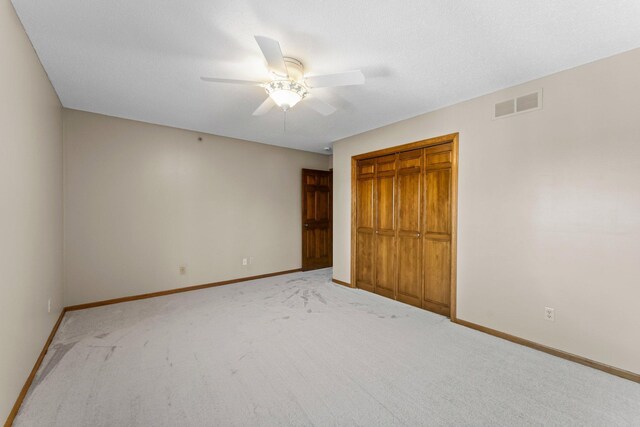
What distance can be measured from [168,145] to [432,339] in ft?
14.0

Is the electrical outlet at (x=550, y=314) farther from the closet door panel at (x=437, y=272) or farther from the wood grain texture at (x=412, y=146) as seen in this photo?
the wood grain texture at (x=412, y=146)

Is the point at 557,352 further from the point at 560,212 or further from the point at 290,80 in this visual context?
the point at 290,80

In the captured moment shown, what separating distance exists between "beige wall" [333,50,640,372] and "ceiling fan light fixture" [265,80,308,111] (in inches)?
77.5

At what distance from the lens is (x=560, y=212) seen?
8.21 ft

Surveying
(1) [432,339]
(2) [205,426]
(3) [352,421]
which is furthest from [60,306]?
(1) [432,339]

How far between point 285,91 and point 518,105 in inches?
88.7

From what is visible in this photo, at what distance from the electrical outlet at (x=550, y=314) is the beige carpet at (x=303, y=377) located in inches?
13.0

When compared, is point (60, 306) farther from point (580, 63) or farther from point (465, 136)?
point (580, 63)

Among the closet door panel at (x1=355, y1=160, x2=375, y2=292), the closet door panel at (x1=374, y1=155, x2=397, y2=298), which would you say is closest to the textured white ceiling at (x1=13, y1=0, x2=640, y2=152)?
the closet door panel at (x1=374, y1=155, x2=397, y2=298)

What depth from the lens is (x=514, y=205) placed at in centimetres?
279

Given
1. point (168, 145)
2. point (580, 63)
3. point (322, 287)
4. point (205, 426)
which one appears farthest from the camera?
point (322, 287)

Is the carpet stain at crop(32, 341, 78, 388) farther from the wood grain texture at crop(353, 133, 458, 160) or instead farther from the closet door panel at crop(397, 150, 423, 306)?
the wood grain texture at crop(353, 133, 458, 160)

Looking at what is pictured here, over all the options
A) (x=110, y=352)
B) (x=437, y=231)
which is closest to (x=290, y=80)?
(x=437, y=231)

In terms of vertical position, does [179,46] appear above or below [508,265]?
above
